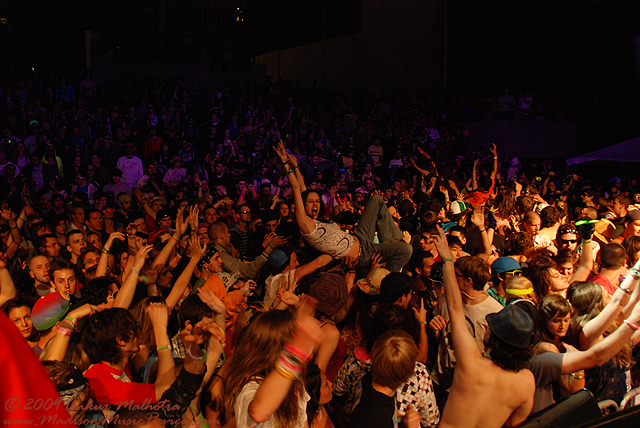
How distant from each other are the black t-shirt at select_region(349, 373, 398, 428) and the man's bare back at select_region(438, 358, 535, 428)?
0.94ft

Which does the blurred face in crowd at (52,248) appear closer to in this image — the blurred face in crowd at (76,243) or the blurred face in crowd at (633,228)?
the blurred face in crowd at (76,243)

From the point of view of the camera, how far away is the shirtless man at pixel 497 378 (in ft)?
7.29

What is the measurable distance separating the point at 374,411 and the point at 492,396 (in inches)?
19.8

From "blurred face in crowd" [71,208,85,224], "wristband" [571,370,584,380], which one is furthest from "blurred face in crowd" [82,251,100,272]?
"wristband" [571,370,584,380]

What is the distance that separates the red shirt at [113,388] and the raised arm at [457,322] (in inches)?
52.0

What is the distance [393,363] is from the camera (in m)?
2.29

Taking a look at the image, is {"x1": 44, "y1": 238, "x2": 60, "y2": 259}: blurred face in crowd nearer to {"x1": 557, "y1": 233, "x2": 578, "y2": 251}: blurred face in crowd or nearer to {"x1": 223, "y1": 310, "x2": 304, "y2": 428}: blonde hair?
{"x1": 223, "y1": 310, "x2": 304, "y2": 428}: blonde hair

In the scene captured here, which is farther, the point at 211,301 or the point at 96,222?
the point at 96,222

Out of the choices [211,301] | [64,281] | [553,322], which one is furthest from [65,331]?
[553,322]

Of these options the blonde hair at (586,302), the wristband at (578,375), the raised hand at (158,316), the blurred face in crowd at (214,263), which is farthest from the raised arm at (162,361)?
the blonde hair at (586,302)

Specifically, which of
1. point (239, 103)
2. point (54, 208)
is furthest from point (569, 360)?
point (239, 103)

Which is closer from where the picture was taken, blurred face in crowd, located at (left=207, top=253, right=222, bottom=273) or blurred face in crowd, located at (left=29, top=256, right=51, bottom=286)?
blurred face in crowd, located at (left=207, top=253, right=222, bottom=273)

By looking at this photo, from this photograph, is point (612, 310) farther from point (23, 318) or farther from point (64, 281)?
point (64, 281)

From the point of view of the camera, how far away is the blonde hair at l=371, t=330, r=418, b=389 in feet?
7.52
